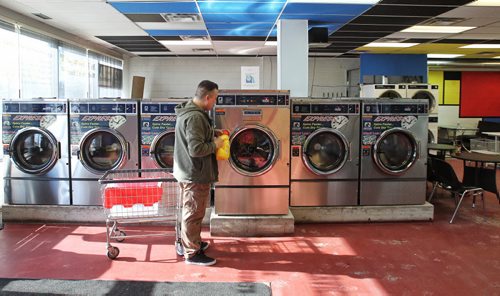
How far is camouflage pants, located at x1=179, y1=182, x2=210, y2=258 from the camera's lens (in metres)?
3.71

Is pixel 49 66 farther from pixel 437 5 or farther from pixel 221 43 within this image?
pixel 437 5

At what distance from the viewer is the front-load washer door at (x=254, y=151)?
4.75m

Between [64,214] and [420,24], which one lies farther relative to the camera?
[420,24]

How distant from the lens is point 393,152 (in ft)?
17.5

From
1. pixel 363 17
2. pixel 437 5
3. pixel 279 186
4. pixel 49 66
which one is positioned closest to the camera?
pixel 279 186

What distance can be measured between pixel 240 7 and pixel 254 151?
2.27 m

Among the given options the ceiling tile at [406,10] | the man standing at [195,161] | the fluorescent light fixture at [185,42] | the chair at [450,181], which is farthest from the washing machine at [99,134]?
the fluorescent light fixture at [185,42]

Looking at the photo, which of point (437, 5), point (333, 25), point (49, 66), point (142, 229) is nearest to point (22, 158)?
point (142, 229)

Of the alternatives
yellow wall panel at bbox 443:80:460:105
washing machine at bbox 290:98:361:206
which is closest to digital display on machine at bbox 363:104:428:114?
washing machine at bbox 290:98:361:206

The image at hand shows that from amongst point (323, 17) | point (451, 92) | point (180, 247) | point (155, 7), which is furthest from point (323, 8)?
point (451, 92)

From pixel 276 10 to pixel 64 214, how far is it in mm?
3917

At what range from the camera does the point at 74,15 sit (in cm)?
652

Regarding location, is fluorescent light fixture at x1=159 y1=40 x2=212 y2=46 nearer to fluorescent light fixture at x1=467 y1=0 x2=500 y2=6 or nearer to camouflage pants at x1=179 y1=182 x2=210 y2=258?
fluorescent light fixture at x1=467 y1=0 x2=500 y2=6

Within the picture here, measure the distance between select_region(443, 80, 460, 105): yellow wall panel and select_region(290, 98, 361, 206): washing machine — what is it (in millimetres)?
9873
